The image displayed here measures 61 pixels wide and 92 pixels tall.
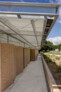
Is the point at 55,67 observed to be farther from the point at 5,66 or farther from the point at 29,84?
the point at 5,66

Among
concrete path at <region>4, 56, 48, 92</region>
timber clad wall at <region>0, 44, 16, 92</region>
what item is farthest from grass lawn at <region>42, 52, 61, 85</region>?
timber clad wall at <region>0, 44, 16, 92</region>

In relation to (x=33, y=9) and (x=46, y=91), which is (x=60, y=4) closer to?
(x=33, y=9)

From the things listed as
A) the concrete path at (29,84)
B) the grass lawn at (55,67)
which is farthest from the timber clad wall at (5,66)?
the grass lawn at (55,67)

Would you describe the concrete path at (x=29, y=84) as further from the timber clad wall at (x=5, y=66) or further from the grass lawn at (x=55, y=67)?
the grass lawn at (x=55, y=67)

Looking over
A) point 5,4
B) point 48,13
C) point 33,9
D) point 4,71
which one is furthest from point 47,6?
point 4,71

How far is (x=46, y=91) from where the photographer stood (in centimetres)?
397

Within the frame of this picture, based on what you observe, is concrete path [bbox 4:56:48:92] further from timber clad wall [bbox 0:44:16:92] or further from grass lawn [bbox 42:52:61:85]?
grass lawn [bbox 42:52:61:85]

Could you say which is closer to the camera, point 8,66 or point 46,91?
point 46,91

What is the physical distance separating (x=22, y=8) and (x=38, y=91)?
3326mm

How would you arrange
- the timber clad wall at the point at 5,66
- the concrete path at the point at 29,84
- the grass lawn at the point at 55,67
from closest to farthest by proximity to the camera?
the timber clad wall at the point at 5,66 < the concrete path at the point at 29,84 < the grass lawn at the point at 55,67

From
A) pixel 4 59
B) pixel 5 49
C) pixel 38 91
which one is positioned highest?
pixel 5 49

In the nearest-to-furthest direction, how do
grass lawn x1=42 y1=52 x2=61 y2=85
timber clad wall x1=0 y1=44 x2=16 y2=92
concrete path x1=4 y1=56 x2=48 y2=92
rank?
timber clad wall x1=0 y1=44 x2=16 y2=92
concrete path x1=4 y1=56 x2=48 y2=92
grass lawn x1=42 y1=52 x2=61 y2=85

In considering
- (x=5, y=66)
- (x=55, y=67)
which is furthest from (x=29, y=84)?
(x=55, y=67)

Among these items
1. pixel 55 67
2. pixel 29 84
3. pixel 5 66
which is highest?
pixel 5 66
